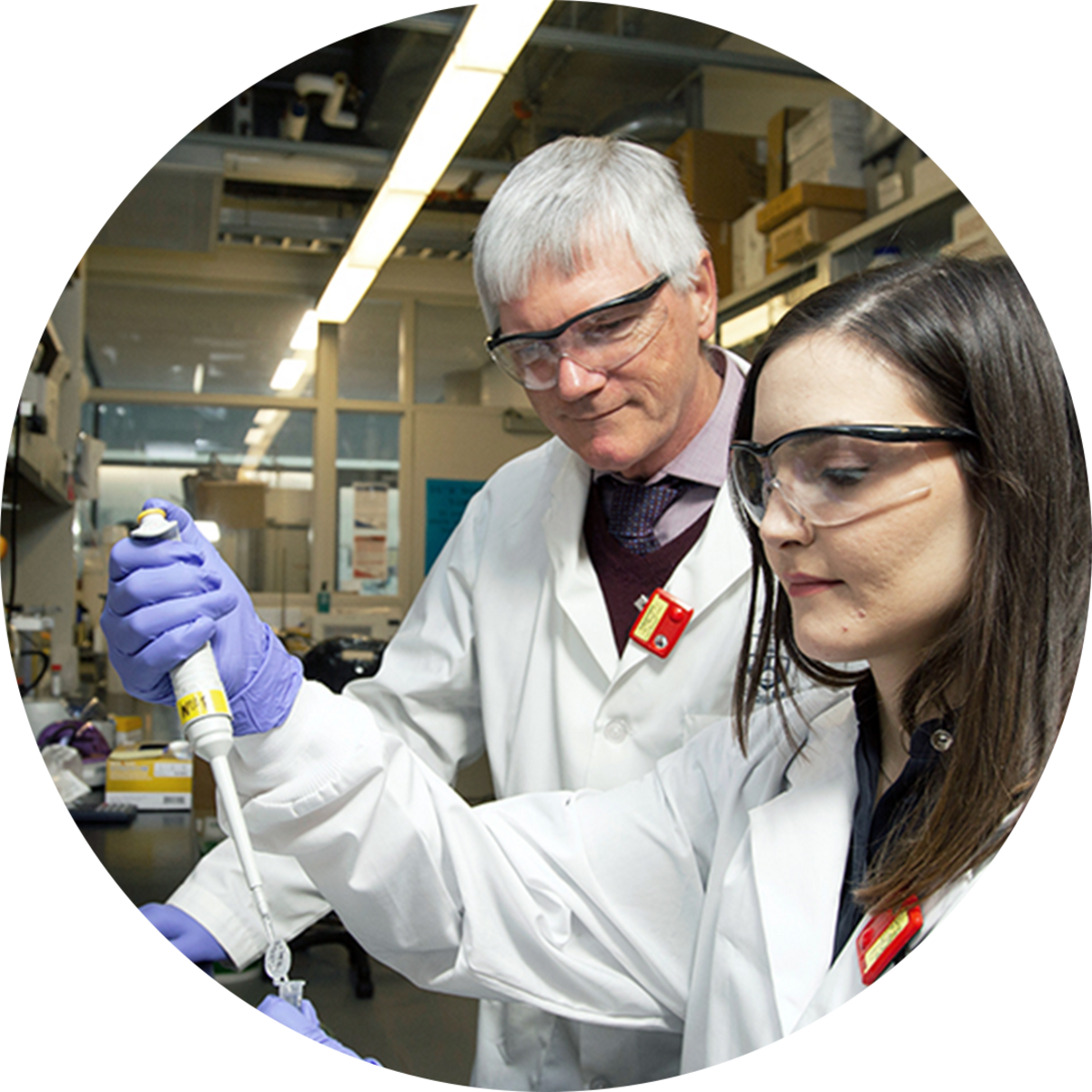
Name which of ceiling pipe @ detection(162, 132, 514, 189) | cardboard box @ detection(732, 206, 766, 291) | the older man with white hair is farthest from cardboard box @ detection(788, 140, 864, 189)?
the older man with white hair

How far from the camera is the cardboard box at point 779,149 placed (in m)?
3.96

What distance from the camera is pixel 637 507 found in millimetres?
1610

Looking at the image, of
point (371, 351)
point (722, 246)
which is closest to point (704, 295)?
point (722, 246)

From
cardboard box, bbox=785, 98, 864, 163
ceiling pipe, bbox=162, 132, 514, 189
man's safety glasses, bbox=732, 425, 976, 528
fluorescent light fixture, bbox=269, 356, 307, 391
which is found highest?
ceiling pipe, bbox=162, 132, 514, 189

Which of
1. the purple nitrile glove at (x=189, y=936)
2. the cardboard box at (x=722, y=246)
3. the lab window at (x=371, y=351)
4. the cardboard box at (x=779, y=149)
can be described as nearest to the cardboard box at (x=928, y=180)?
the cardboard box at (x=779, y=149)

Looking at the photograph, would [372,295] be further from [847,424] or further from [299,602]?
[847,424]

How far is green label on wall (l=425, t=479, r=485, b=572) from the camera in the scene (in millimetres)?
7484

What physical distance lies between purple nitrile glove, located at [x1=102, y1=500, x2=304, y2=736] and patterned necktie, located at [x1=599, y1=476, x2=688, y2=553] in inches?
28.0

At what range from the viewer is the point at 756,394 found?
1037 millimetres

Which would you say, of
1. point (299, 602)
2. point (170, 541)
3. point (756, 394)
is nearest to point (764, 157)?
point (756, 394)

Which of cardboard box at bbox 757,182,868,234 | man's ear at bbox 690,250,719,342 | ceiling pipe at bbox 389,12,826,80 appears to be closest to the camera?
man's ear at bbox 690,250,719,342

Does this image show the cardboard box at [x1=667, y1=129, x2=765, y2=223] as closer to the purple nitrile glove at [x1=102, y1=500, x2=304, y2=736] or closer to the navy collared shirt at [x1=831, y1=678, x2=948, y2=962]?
the navy collared shirt at [x1=831, y1=678, x2=948, y2=962]

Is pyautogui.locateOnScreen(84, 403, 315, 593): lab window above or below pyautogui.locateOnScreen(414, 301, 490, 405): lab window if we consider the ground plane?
below

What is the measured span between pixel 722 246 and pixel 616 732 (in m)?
3.13
